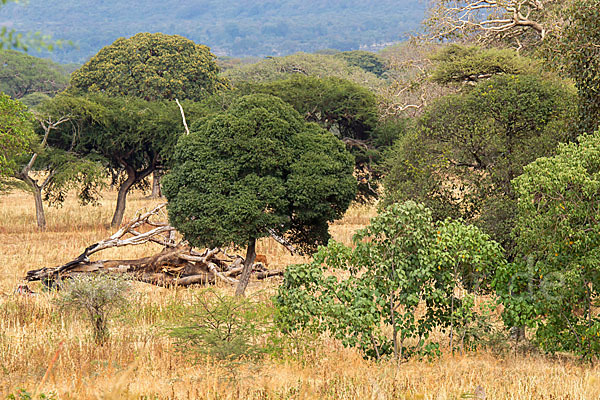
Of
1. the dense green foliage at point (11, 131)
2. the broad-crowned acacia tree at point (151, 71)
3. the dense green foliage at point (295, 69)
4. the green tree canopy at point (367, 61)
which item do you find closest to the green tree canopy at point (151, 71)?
the broad-crowned acacia tree at point (151, 71)

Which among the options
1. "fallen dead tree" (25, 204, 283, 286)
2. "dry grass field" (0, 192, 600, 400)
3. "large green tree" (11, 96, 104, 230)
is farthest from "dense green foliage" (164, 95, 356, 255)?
"large green tree" (11, 96, 104, 230)

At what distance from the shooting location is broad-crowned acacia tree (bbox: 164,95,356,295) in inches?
467

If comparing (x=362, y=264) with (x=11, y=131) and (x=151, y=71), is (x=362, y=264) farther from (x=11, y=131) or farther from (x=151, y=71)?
(x=151, y=71)

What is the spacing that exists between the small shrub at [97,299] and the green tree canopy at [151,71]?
30696mm

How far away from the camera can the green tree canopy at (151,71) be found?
127 ft

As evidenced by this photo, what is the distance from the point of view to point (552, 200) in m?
7.97

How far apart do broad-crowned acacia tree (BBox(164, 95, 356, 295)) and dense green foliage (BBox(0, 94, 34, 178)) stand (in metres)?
9.25

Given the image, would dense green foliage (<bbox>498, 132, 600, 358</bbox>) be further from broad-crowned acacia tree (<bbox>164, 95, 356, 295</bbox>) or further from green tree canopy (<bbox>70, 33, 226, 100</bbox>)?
green tree canopy (<bbox>70, 33, 226, 100</bbox>)

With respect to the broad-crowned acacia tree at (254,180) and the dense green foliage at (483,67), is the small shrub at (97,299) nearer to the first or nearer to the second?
the broad-crowned acacia tree at (254,180)

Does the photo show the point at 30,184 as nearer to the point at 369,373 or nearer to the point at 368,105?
the point at 368,105

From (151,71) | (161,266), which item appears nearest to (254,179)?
(161,266)

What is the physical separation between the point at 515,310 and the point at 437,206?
359 centimetres

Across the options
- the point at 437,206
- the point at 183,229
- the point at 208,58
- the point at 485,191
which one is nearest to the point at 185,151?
the point at 183,229

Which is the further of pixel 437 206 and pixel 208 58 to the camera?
pixel 208 58
